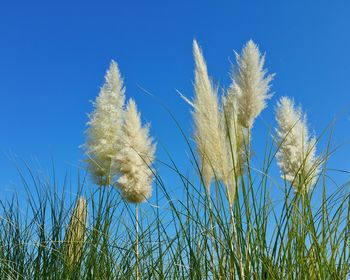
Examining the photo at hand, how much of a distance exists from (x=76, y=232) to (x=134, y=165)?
3.49 ft

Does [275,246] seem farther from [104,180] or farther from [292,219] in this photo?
[104,180]

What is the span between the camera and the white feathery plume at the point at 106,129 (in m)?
4.51

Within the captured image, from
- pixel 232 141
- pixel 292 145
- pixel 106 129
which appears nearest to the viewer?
pixel 232 141

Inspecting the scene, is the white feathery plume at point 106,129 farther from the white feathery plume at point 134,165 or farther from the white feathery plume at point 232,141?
the white feathery plume at point 232,141

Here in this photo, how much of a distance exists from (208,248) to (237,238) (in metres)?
0.41

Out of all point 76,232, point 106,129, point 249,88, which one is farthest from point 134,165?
point 249,88

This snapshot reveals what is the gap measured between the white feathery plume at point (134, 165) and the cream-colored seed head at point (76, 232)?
0.74 m

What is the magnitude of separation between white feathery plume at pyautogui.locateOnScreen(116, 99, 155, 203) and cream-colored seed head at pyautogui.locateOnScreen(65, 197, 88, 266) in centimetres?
74

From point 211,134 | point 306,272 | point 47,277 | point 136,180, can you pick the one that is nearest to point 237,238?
point 306,272

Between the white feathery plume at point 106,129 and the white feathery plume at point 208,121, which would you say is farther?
the white feathery plume at point 106,129

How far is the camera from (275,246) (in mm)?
2621

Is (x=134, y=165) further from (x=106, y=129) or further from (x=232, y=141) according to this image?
(x=232, y=141)

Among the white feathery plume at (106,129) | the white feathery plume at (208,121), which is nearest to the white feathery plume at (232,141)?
the white feathery plume at (208,121)

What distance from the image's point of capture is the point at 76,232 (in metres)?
3.93
